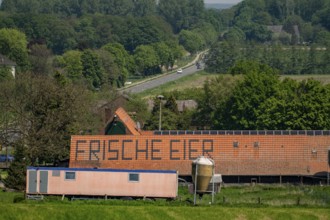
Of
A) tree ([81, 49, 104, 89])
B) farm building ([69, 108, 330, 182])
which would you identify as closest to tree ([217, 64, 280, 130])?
farm building ([69, 108, 330, 182])

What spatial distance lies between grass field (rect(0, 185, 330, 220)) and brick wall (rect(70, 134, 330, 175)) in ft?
40.3

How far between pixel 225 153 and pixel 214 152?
735 millimetres

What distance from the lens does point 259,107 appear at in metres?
108

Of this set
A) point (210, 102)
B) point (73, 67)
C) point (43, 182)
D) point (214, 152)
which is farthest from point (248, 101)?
point (73, 67)

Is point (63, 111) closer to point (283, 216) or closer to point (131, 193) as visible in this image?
point (131, 193)

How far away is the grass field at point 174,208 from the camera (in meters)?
57.5

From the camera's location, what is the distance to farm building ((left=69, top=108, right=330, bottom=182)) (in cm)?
7856

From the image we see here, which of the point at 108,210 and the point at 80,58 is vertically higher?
the point at 80,58

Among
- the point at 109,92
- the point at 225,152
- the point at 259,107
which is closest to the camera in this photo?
the point at 225,152

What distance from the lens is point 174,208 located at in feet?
193

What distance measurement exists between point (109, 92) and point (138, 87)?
5656 cm

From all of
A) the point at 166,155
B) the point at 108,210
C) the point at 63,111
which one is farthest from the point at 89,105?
the point at 108,210

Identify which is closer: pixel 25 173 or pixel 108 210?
pixel 108 210

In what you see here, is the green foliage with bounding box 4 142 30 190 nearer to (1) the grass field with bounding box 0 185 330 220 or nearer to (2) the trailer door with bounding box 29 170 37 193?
(2) the trailer door with bounding box 29 170 37 193
